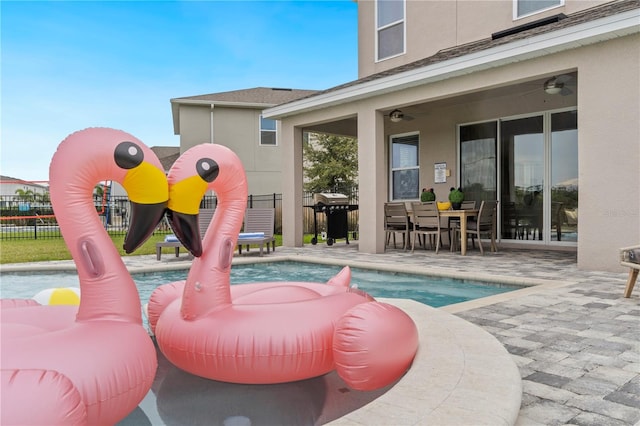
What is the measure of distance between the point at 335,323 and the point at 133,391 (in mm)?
1127

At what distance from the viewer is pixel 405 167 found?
11398 millimetres

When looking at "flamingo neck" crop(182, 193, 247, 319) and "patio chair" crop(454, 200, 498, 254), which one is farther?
"patio chair" crop(454, 200, 498, 254)

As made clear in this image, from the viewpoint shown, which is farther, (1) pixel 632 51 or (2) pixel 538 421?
(1) pixel 632 51

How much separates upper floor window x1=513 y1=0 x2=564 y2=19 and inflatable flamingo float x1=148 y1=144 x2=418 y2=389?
8332 mm

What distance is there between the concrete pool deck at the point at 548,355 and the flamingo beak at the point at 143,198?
4.45 feet

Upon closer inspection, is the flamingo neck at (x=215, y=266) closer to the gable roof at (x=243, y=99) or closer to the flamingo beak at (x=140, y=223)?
the flamingo beak at (x=140, y=223)

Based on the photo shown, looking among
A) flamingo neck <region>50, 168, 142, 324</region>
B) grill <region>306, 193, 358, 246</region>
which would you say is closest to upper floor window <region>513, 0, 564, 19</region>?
grill <region>306, 193, 358, 246</region>

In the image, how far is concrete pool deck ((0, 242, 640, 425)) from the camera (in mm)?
1926

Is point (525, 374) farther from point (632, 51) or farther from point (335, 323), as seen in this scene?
point (632, 51)

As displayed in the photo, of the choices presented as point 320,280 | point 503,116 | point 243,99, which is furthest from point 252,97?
point 320,280

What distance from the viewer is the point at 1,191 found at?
31031 mm

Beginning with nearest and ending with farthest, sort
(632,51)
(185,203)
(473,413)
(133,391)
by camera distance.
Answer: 1. (473,413)
2. (133,391)
3. (185,203)
4. (632,51)

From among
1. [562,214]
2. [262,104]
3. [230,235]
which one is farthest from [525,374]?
[262,104]

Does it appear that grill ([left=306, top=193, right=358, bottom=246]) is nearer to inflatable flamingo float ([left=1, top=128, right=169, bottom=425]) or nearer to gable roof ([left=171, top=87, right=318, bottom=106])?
inflatable flamingo float ([left=1, top=128, right=169, bottom=425])
